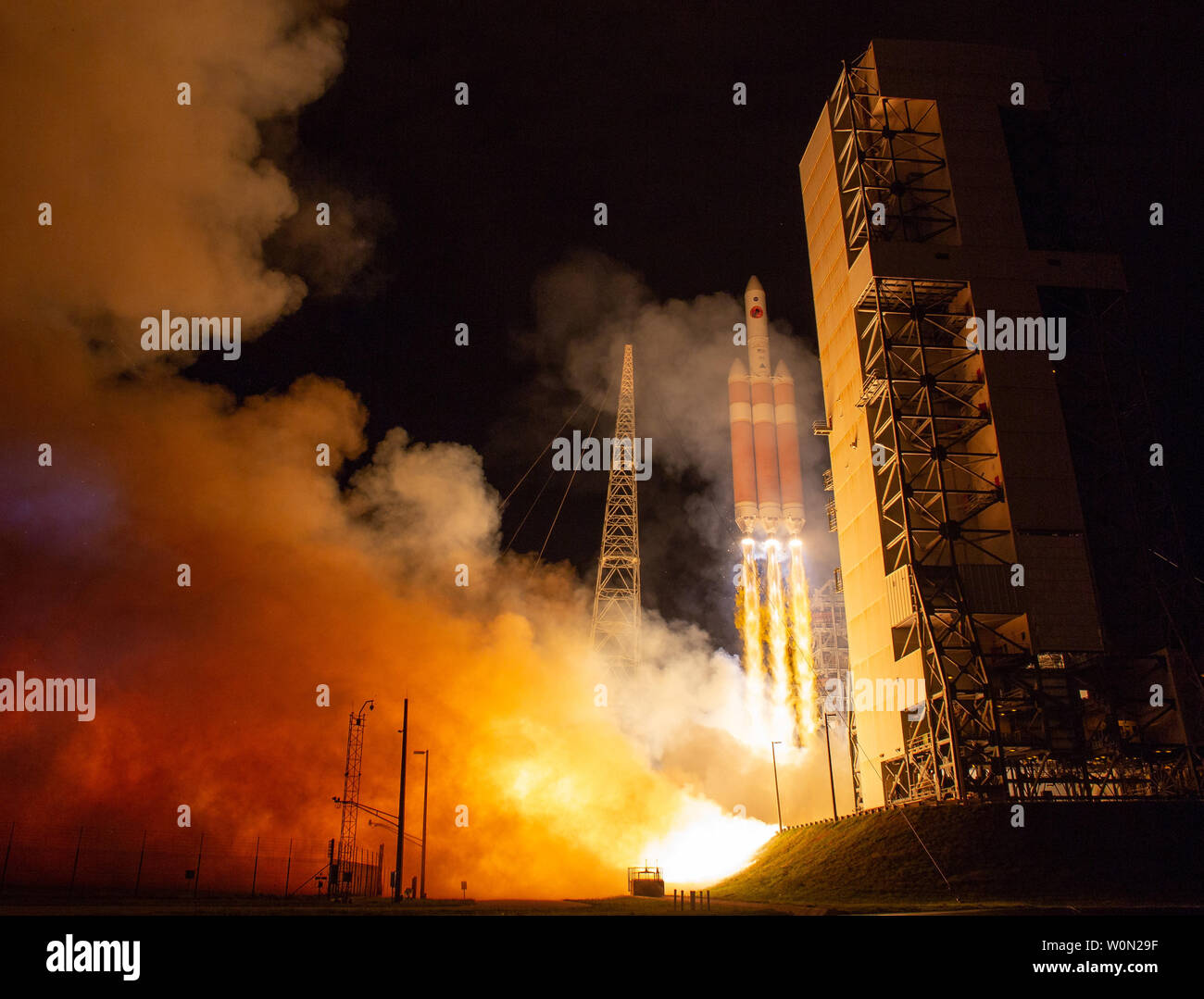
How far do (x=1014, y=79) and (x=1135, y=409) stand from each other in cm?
2213

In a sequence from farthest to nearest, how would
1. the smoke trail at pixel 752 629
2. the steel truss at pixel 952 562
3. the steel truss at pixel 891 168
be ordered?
the smoke trail at pixel 752 629 → the steel truss at pixel 891 168 → the steel truss at pixel 952 562

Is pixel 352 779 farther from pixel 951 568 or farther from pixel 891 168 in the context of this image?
pixel 891 168

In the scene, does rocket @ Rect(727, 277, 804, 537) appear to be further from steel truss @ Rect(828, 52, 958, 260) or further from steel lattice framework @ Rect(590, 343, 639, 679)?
steel truss @ Rect(828, 52, 958, 260)

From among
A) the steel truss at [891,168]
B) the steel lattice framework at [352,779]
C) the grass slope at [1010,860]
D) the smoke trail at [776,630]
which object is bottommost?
the grass slope at [1010,860]

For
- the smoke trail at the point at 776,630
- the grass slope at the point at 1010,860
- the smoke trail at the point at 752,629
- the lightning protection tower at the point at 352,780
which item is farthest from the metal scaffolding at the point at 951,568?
the lightning protection tower at the point at 352,780

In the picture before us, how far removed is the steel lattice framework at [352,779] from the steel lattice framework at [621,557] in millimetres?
18690

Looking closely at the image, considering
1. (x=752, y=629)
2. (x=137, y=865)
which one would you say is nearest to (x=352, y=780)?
(x=137, y=865)

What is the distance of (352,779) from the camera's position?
51438mm

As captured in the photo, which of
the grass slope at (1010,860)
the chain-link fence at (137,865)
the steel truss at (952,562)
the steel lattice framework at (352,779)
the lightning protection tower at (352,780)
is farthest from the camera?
the steel lattice framework at (352,779)

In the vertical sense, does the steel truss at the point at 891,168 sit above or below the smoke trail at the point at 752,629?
above

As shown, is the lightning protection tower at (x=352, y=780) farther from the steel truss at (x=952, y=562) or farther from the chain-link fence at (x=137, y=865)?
the steel truss at (x=952, y=562)

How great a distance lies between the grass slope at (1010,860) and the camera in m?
34.1

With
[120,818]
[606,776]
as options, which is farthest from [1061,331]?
[120,818]
